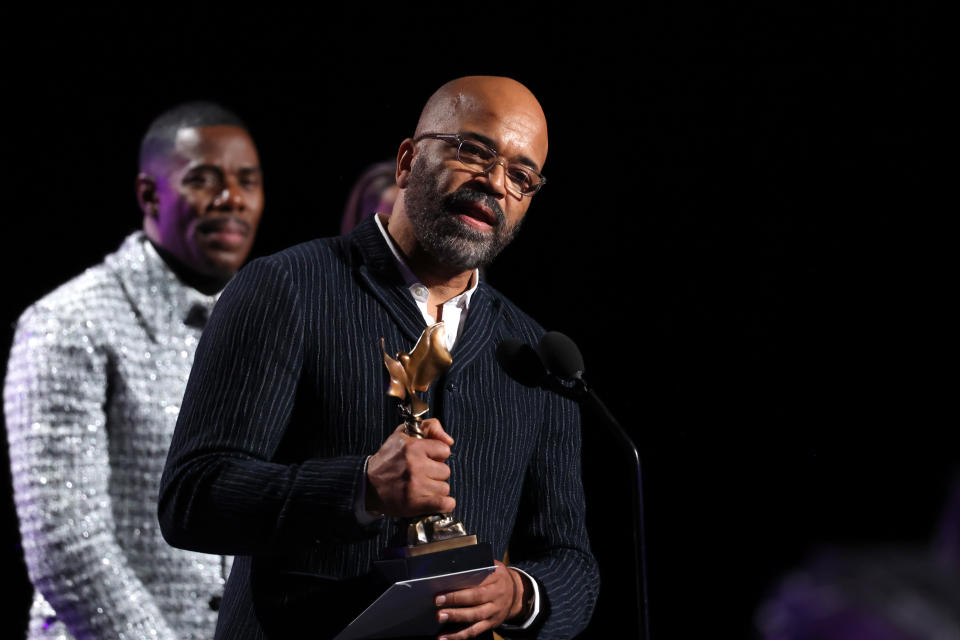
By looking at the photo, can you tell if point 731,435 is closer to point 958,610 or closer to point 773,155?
point 773,155

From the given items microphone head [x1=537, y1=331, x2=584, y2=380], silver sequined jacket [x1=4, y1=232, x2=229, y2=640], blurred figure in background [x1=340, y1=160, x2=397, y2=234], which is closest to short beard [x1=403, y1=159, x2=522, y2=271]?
microphone head [x1=537, y1=331, x2=584, y2=380]

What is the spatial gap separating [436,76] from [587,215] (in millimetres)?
784

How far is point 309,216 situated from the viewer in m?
4.36

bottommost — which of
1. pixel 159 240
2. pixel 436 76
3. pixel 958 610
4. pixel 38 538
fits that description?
pixel 38 538

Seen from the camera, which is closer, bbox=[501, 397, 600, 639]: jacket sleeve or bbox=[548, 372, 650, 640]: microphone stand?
bbox=[548, 372, 650, 640]: microphone stand

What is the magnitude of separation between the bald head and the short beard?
0.12 m

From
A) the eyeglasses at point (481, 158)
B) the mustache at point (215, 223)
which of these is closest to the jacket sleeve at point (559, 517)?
the eyeglasses at point (481, 158)

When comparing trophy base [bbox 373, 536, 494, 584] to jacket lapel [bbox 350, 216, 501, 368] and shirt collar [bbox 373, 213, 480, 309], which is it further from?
shirt collar [bbox 373, 213, 480, 309]

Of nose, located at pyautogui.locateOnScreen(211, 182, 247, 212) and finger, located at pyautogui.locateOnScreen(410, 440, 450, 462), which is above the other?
nose, located at pyautogui.locateOnScreen(211, 182, 247, 212)

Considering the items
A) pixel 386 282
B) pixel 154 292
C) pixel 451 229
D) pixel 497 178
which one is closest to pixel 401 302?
pixel 386 282

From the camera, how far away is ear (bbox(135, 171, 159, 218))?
2.98 m

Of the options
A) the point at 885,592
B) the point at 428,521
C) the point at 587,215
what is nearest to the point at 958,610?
the point at 885,592

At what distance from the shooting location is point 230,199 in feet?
9.69

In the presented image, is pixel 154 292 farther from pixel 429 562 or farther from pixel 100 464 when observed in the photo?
pixel 429 562
